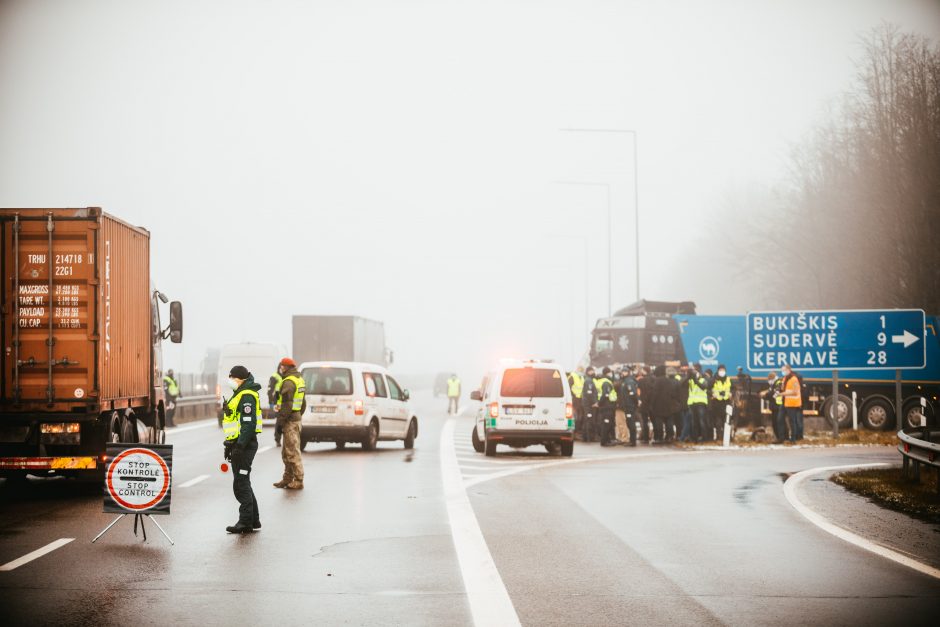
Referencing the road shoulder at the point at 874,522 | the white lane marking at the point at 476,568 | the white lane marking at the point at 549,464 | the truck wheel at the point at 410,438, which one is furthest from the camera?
the truck wheel at the point at 410,438

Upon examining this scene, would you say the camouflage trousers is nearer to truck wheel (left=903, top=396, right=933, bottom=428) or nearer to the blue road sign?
the blue road sign

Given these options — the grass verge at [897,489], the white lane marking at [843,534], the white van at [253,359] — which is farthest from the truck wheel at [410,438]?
the white van at [253,359]

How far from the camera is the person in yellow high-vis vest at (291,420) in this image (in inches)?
655

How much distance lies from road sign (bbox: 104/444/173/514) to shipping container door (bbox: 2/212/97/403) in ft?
12.2

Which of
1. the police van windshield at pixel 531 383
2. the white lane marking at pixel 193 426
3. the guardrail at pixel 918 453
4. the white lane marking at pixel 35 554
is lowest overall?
the white lane marking at pixel 193 426

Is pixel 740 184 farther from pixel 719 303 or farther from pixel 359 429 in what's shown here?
pixel 359 429

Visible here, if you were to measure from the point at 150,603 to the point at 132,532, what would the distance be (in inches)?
161

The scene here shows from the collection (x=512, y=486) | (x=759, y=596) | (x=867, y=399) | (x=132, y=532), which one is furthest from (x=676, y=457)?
(x=759, y=596)

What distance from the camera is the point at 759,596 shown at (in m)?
8.63

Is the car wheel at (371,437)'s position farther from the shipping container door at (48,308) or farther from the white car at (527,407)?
the shipping container door at (48,308)

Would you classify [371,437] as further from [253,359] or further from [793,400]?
[253,359]

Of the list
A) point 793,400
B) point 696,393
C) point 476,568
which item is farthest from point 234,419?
point 793,400

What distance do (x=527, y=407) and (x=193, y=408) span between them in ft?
69.1

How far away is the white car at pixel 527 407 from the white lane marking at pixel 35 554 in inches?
498
